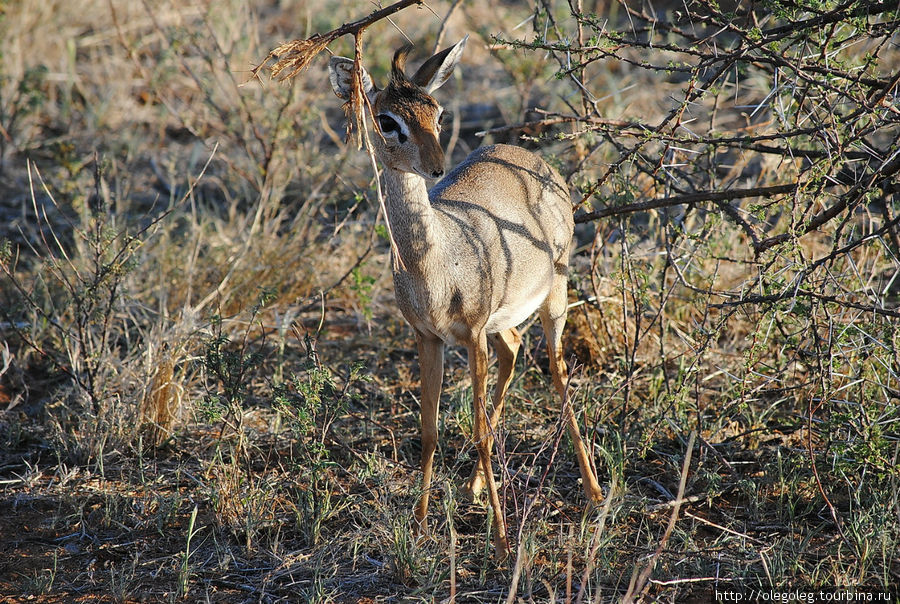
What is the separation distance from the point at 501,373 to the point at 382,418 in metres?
0.78

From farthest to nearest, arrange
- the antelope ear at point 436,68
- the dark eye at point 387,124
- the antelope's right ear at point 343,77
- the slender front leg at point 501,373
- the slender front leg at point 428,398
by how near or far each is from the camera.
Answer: the slender front leg at point 501,373 → the slender front leg at point 428,398 → the antelope ear at point 436,68 → the antelope's right ear at point 343,77 → the dark eye at point 387,124

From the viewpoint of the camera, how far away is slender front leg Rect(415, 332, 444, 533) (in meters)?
3.80

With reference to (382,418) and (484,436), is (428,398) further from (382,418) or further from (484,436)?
(382,418)

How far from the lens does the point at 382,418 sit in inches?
190

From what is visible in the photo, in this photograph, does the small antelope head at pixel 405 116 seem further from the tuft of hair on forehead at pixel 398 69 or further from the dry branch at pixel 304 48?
the dry branch at pixel 304 48

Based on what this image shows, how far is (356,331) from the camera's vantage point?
5719mm

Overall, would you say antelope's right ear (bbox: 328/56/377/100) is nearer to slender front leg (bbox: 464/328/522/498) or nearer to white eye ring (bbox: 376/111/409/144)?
white eye ring (bbox: 376/111/409/144)

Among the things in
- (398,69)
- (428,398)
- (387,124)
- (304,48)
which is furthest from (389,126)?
(428,398)

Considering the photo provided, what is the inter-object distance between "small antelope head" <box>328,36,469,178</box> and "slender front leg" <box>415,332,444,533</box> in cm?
82

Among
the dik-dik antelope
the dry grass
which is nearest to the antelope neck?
the dik-dik antelope

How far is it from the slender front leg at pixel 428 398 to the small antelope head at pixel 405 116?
821mm

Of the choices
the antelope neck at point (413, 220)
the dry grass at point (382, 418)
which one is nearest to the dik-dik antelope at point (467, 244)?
the antelope neck at point (413, 220)

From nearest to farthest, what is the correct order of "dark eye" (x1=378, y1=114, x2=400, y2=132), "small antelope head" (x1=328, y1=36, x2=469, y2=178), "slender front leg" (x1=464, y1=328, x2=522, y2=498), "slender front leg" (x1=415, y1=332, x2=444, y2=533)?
"small antelope head" (x1=328, y1=36, x2=469, y2=178), "dark eye" (x1=378, y1=114, x2=400, y2=132), "slender front leg" (x1=415, y1=332, x2=444, y2=533), "slender front leg" (x1=464, y1=328, x2=522, y2=498)

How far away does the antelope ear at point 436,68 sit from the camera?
367cm
